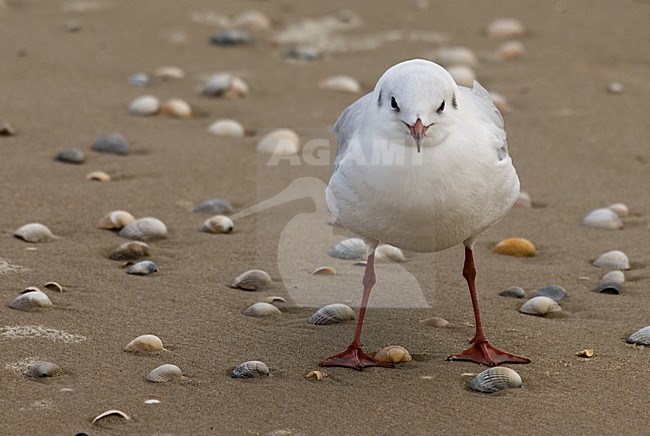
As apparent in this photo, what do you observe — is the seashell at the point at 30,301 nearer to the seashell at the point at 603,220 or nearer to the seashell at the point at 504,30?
the seashell at the point at 603,220

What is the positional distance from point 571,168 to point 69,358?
13.6ft

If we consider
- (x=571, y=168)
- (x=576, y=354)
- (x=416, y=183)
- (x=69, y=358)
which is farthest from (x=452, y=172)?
(x=571, y=168)

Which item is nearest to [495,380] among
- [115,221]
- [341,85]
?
[115,221]

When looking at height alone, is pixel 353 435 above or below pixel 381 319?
below

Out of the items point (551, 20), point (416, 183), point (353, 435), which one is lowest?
point (353, 435)

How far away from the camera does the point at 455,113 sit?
4133mm

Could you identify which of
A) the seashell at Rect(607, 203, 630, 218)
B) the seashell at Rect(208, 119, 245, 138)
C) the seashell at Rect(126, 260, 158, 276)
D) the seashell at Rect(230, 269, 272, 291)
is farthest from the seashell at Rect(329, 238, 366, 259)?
the seashell at Rect(208, 119, 245, 138)

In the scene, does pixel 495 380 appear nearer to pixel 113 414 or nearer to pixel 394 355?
pixel 394 355

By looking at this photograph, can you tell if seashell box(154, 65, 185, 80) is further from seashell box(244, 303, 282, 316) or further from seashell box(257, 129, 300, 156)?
seashell box(244, 303, 282, 316)

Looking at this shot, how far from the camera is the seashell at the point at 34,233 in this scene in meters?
5.50

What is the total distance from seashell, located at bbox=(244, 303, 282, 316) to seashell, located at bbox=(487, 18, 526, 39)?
552 cm

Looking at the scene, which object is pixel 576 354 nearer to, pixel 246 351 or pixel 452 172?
pixel 452 172

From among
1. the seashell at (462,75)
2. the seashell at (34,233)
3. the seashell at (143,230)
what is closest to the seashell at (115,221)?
the seashell at (143,230)

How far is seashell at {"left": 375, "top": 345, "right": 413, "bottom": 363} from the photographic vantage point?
450 centimetres
